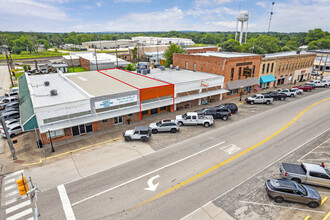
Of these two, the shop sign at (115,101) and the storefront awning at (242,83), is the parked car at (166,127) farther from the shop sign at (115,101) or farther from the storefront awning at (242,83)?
the storefront awning at (242,83)

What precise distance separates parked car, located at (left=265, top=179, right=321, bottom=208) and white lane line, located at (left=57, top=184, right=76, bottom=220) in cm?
1482

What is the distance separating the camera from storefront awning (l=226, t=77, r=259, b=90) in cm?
4156

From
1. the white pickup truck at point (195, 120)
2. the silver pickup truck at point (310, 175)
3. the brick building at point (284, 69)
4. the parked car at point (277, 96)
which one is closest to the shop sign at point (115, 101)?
the white pickup truck at point (195, 120)

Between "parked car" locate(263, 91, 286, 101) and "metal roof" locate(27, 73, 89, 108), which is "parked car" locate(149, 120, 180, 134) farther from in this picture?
"parked car" locate(263, 91, 286, 101)

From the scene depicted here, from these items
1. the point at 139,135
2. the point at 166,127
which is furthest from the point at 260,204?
the point at 139,135

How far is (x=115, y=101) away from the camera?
1089 inches

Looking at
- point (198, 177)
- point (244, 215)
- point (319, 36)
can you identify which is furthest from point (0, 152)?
point (319, 36)

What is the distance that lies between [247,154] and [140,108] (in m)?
15.7

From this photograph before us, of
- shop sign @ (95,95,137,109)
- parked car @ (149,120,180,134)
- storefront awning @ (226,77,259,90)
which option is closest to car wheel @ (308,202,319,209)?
parked car @ (149,120,180,134)

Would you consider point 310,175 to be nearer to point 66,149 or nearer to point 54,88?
point 66,149

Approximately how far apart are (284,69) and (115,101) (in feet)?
152

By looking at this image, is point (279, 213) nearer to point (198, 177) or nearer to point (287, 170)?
point (287, 170)

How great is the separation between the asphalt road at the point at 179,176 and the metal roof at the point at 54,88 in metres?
11.5

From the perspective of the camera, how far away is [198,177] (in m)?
18.2
